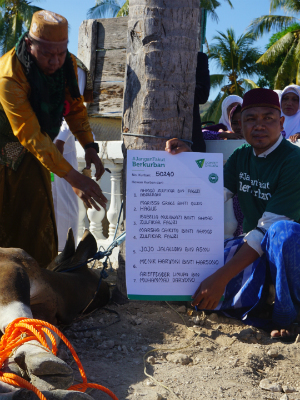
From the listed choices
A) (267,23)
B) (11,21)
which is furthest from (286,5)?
(11,21)

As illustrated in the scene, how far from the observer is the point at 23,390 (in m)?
1.44

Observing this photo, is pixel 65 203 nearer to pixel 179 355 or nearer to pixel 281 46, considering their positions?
pixel 179 355

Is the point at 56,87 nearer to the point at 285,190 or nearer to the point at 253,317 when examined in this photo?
the point at 285,190

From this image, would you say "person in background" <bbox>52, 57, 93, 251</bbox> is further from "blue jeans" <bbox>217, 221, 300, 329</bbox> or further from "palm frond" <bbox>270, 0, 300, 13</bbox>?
"palm frond" <bbox>270, 0, 300, 13</bbox>

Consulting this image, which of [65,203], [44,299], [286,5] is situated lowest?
[44,299]

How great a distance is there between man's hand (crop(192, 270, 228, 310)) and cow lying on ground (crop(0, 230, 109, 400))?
2.60 ft

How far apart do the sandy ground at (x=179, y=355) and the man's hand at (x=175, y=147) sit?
3.47 ft

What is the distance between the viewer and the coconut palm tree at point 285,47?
2339cm

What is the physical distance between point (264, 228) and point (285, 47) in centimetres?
2402

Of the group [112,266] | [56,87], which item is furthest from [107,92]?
[56,87]

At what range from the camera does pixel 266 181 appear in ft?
9.12

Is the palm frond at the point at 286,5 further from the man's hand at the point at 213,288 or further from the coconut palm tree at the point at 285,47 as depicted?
the man's hand at the point at 213,288

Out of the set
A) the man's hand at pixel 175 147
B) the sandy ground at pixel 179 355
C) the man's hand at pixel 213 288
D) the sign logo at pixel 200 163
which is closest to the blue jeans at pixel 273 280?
the sandy ground at pixel 179 355

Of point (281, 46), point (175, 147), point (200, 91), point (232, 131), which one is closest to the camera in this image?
point (175, 147)
